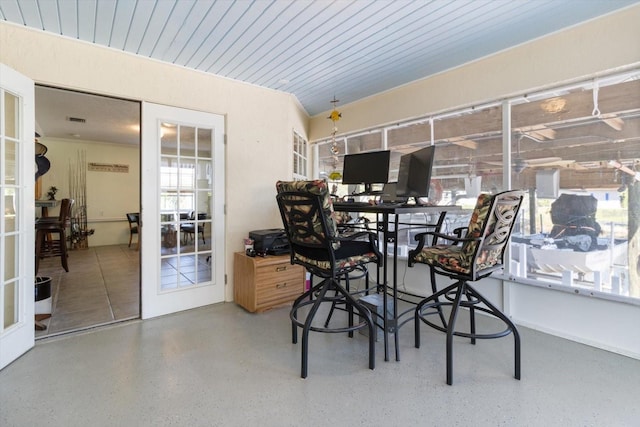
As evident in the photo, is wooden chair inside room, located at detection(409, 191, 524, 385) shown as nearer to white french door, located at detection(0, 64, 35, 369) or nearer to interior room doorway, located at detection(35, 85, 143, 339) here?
interior room doorway, located at detection(35, 85, 143, 339)

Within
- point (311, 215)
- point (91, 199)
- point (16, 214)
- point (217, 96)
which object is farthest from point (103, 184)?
point (311, 215)

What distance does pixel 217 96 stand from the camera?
322cm

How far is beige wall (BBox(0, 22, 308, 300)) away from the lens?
232cm

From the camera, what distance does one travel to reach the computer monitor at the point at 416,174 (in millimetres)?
2346

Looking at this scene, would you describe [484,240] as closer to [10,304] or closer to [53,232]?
[10,304]

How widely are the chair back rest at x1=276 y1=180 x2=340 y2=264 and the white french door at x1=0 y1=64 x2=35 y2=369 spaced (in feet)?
6.31

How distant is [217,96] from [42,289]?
8.25ft

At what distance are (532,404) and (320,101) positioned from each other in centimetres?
375

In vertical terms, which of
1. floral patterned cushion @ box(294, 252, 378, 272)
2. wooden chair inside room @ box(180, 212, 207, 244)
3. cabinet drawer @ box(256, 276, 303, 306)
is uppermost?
wooden chair inside room @ box(180, 212, 207, 244)

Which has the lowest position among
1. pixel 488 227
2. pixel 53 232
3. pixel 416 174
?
pixel 53 232

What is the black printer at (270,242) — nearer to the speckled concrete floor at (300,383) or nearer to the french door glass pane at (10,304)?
the speckled concrete floor at (300,383)

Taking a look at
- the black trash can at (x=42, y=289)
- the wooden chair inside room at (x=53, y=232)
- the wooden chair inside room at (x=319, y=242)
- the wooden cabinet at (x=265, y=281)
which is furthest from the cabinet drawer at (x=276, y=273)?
the wooden chair inside room at (x=53, y=232)

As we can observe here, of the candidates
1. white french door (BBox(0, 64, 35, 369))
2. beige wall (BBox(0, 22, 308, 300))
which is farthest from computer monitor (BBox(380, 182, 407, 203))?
white french door (BBox(0, 64, 35, 369))

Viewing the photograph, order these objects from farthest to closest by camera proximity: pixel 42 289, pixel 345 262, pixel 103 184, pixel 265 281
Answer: pixel 103 184
pixel 265 281
pixel 42 289
pixel 345 262
